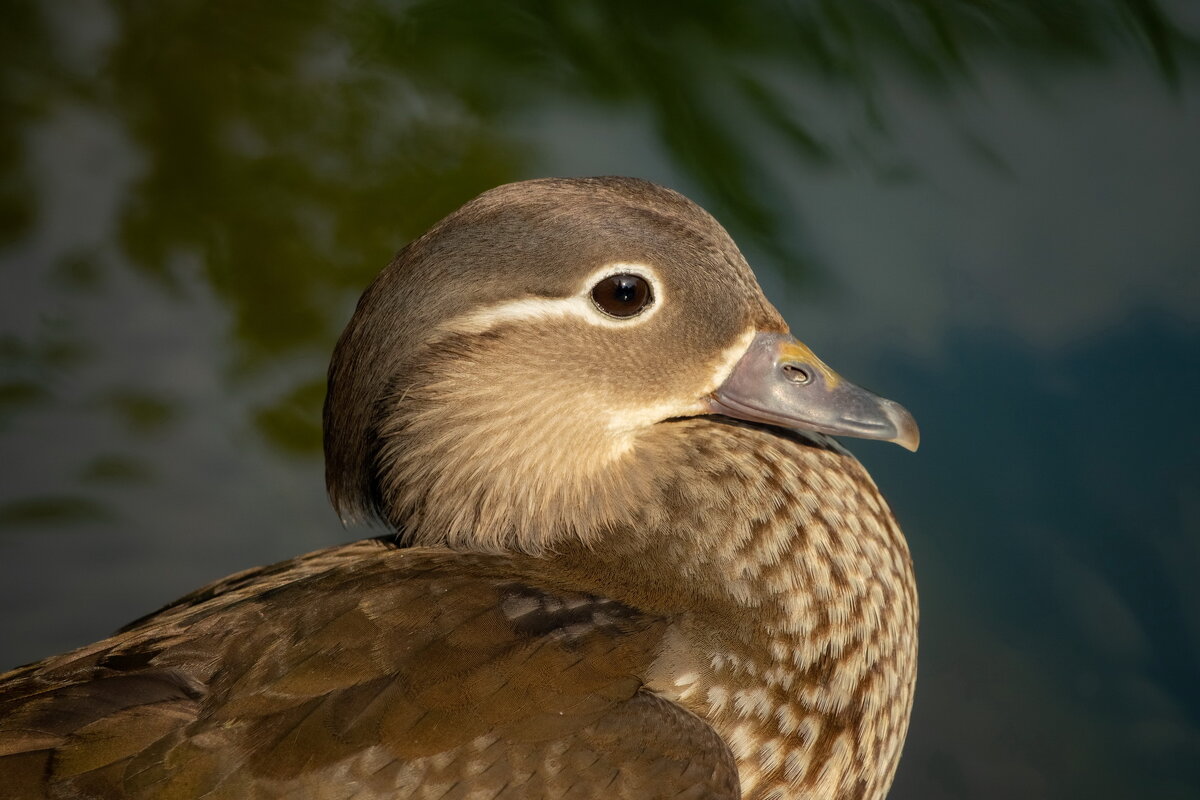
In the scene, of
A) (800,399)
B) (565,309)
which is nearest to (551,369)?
(565,309)

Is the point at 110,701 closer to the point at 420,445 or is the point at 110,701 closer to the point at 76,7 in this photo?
the point at 420,445

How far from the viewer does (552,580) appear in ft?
2.21

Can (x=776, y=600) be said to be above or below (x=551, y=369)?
below

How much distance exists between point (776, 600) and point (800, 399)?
0.14 metres

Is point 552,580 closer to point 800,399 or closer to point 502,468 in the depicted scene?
point 502,468

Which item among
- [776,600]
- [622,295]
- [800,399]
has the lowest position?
[776,600]

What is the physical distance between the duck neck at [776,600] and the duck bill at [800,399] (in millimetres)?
29

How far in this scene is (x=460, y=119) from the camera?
1069 mm

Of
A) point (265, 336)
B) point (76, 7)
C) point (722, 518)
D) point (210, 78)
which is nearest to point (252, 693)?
point (722, 518)

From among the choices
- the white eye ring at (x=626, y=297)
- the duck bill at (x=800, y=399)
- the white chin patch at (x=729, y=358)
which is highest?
the white eye ring at (x=626, y=297)

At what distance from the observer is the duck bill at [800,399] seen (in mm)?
730

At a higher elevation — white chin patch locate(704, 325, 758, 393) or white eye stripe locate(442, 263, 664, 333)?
white eye stripe locate(442, 263, 664, 333)

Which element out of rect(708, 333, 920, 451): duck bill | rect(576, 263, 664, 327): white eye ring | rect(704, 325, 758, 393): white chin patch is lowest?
rect(708, 333, 920, 451): duck bill

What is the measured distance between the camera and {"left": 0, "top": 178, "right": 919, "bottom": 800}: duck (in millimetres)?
562
